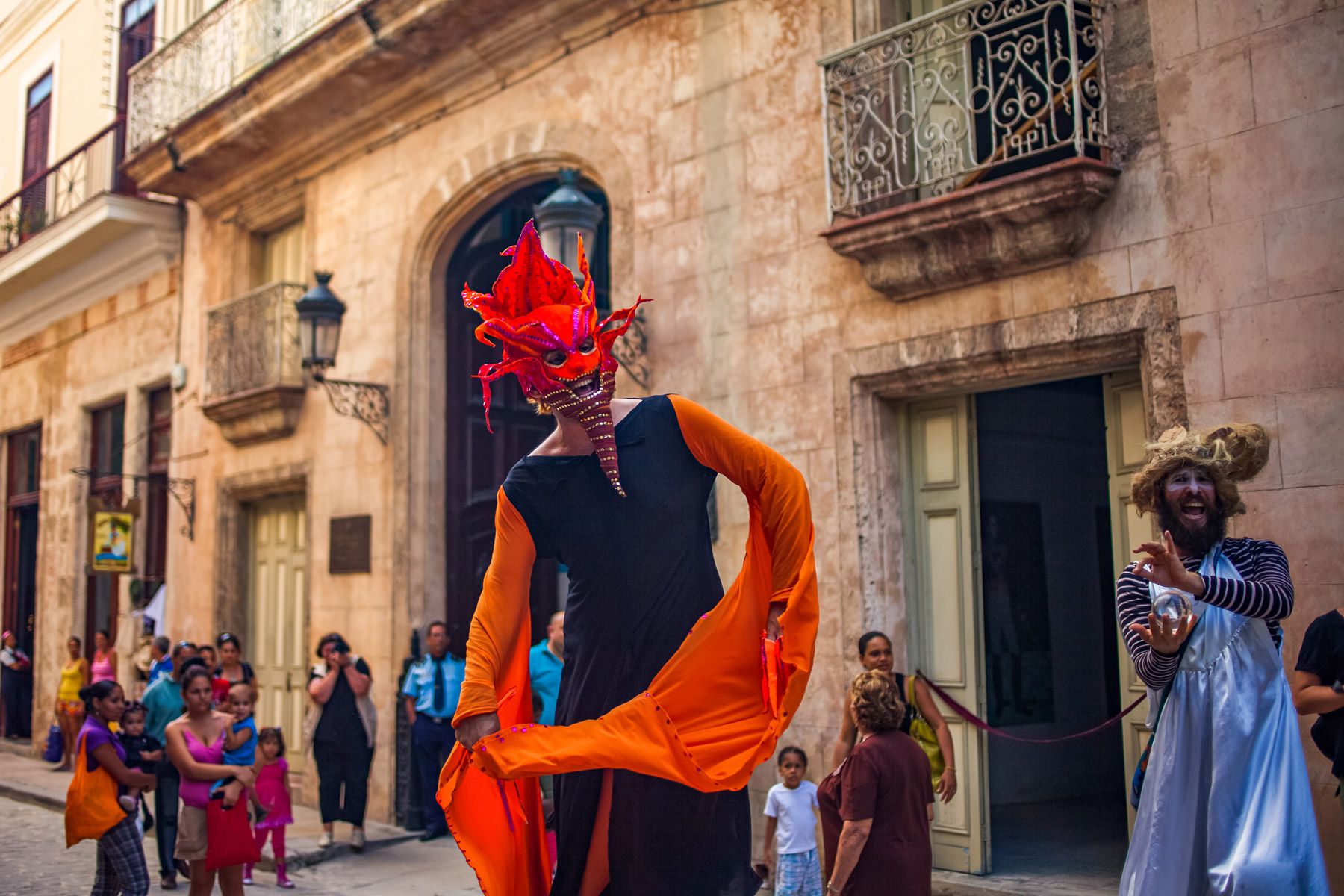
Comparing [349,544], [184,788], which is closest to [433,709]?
[349,544]

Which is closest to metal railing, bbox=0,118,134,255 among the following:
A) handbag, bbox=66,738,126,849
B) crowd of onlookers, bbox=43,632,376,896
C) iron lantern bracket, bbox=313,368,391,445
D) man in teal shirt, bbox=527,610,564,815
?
iron lantern bracket, bbox=313,368,391,445

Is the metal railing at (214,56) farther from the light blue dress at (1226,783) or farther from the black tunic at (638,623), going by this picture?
the light blue dress at (1226,783)

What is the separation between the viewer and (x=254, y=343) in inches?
482

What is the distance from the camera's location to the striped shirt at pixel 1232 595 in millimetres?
3469

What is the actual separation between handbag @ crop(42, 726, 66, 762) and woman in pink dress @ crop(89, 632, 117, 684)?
2.87 feet

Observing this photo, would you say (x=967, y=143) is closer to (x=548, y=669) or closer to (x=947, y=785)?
(x=947, y=785)

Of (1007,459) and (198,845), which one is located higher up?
(1007,459)

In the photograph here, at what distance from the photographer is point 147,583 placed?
14.3 metres

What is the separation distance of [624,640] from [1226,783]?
1.61 meters

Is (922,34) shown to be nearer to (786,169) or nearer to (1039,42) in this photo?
(1039,42)

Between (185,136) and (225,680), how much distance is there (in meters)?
6.16

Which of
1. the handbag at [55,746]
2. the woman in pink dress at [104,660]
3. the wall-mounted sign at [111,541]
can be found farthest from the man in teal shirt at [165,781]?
the handbag at [55,746]

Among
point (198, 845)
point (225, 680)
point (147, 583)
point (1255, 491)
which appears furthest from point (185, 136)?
point (1255, 491)

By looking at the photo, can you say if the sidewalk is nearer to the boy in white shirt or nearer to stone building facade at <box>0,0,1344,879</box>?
stone building facade at <box>0,0,1344,879</box>
